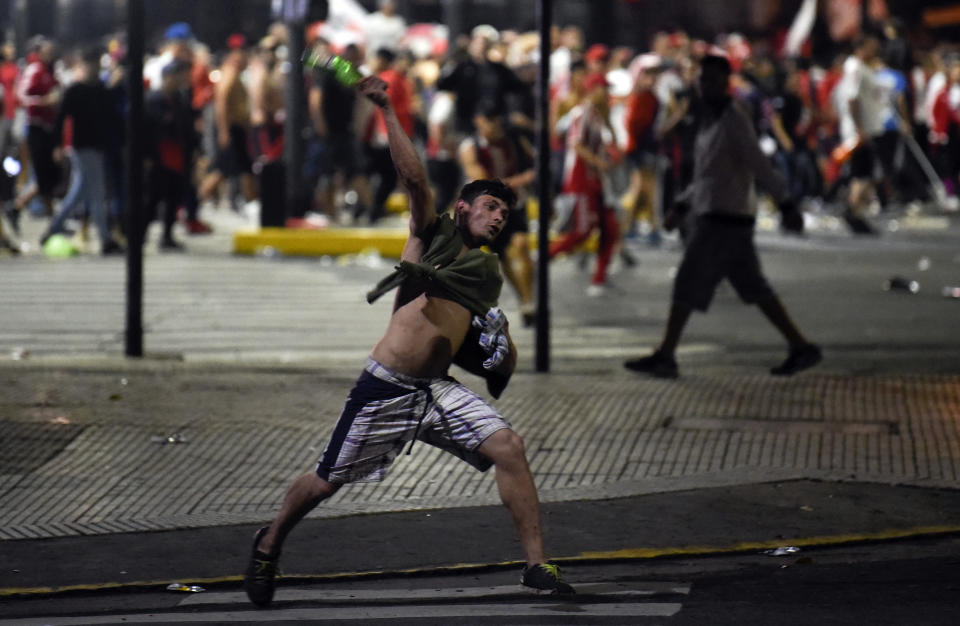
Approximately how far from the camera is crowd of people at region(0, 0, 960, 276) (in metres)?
15.4

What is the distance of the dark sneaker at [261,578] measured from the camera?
602 centimetres

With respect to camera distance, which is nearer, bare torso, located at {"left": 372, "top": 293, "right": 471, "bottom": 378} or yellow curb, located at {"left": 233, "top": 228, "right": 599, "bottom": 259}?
bare torso, located at {"left": 372, "top": 293, "right": 471, "bottom": 378}

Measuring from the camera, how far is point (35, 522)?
724cm

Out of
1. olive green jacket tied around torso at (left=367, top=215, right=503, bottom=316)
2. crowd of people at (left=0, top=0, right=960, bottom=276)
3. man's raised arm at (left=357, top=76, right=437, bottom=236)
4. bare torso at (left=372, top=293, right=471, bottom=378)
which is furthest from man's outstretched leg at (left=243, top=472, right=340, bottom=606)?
crowd of people at (left=0, top=0, right=960, bottom=276)

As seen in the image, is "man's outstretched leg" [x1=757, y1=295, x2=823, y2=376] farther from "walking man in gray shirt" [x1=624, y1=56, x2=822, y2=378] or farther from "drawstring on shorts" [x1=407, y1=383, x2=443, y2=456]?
"drawstring on shorts" [x1=407, y1=383, x2=443, y2=456]

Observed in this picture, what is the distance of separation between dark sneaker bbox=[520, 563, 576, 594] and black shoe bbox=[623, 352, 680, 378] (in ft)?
15.5

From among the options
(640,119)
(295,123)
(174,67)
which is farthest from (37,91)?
(640,119)

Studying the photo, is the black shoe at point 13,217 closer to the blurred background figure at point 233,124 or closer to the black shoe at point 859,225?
the blurred background figure at point 233,124

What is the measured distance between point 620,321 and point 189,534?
6.86 m

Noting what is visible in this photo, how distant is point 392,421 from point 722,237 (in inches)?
197

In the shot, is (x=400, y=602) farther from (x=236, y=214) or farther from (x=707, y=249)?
(x=236, y=214)

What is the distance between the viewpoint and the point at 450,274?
5.99m

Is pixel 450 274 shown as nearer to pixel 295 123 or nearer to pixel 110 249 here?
pixel 110 249

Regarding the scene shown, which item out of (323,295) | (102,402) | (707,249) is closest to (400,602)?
(102,402)
